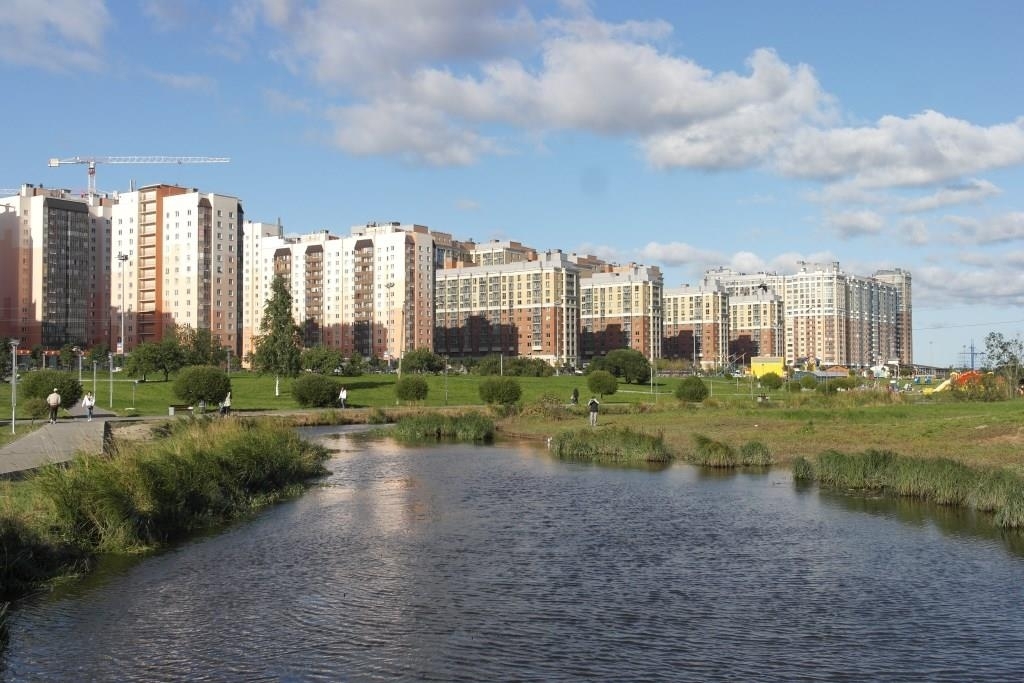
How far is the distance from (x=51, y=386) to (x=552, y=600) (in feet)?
173

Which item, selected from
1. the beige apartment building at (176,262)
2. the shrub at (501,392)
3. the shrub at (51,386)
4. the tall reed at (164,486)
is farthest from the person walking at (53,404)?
the beige apartment building at (176,262)

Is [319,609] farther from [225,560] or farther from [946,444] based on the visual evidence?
[946,444]

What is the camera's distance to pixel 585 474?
42125mm

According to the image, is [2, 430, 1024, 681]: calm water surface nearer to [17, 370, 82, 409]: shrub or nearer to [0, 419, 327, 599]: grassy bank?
[0, 419, 327, 599]: grassy bank

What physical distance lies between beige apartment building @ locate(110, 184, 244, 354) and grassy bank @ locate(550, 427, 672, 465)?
14633 cm

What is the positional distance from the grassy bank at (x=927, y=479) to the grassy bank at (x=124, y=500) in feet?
68.5

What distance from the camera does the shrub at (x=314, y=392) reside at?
84250 mm

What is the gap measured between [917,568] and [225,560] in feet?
55.3

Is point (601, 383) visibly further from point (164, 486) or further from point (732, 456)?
point (164, 486)

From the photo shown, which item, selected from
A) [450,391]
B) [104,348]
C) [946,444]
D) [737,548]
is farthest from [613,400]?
[104,348]

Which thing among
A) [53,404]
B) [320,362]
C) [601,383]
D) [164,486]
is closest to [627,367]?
[601,383]

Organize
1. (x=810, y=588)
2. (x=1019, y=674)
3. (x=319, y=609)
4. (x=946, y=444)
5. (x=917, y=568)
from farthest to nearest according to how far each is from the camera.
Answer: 1. (x=946, y=444)
2. (x=917, y=568)
3. (x=810, y=588)
4. (x=319, y=609)
5. (x=1019, y=674)

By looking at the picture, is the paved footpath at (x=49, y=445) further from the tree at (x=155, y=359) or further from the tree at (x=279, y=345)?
the tree at (x=155, y=359)

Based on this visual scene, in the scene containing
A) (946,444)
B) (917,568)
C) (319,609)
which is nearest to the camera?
(319,609)
